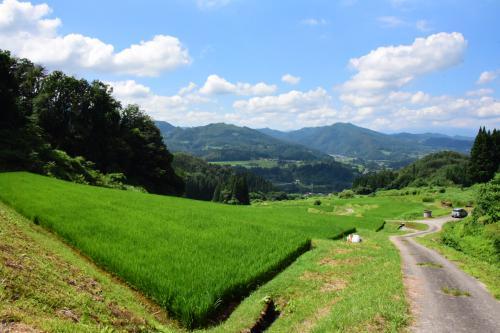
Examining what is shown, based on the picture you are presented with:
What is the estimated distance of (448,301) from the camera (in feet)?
45.8

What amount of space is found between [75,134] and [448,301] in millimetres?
61895

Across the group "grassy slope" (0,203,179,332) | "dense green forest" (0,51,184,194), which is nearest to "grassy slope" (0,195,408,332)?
"grassy slope" (0,203,179,332)

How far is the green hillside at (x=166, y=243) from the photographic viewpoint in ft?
47.5

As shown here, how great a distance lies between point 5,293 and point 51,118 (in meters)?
57.6

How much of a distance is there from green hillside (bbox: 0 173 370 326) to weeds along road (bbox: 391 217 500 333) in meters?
6.76

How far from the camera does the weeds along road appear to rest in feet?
38.0

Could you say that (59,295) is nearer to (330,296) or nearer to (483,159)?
(330,296)

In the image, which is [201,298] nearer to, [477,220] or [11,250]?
[11,250]

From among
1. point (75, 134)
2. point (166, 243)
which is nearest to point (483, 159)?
point (75, 134)

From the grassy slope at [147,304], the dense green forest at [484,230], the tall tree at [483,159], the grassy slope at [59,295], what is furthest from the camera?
the tall tree at [483,159]

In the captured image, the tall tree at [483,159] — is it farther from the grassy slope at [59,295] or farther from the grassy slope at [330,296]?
the grassy slope at [59,295]

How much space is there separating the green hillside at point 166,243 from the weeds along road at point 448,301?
676 centimetres

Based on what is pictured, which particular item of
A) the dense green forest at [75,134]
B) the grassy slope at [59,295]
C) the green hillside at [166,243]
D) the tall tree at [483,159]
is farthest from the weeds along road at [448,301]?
the tall tree at [483,159]

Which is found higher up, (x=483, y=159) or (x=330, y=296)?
(x=483, y=159)
